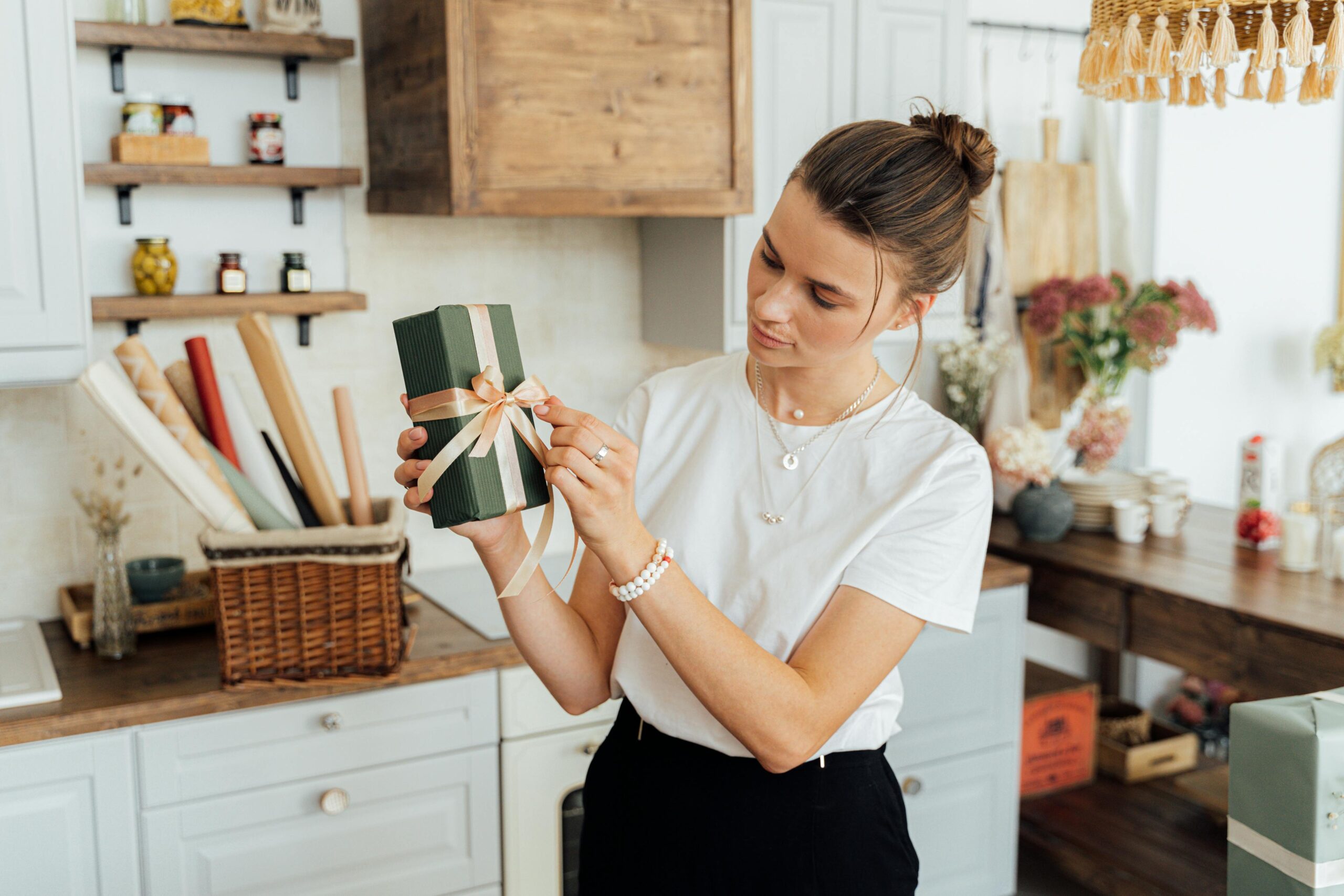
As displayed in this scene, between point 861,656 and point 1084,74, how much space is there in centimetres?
78

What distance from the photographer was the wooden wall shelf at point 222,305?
7.38 ft

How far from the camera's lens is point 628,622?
1375 millimetres

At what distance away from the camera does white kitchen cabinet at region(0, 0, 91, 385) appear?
1.93m

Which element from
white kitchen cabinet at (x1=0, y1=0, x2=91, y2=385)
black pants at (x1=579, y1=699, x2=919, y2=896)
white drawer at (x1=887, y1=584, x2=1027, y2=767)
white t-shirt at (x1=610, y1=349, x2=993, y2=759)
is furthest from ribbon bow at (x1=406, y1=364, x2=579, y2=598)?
white drawer at (x1=887, y1=584, x2=1027, y2=767)

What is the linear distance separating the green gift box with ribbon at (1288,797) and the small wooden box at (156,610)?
67.7 inches

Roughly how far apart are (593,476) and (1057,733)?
2569mm

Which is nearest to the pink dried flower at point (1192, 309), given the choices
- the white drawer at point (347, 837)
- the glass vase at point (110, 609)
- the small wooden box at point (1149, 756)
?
the small wooden box at point (1149, 756)

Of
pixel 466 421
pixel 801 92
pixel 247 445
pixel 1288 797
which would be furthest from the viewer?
pixel 801 92

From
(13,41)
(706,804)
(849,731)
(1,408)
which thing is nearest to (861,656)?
(849,731)

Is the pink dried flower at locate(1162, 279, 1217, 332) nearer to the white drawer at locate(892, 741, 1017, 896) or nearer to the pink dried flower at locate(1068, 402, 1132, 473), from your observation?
the pink dried flower at locate(1068, 402, 1132, 473)

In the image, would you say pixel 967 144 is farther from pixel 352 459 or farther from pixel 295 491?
pixel 295 491

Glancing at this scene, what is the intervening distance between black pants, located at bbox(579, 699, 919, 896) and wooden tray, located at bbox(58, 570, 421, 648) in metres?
0.92

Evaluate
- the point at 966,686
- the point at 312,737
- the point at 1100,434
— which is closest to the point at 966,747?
the point at 966,686

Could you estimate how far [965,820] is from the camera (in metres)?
2.72
